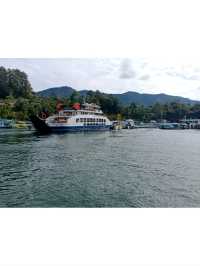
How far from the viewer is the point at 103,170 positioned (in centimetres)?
489

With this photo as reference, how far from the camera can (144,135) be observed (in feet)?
21.2

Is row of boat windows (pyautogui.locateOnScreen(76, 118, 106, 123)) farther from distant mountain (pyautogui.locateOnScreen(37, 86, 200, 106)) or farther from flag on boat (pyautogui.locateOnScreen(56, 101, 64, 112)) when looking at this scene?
distant mountain (pyautogui.locateOnScreen(37, 86, 200, 106))

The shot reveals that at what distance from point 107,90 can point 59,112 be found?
1.36 metres

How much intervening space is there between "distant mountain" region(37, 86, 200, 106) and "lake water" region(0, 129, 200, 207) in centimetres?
71

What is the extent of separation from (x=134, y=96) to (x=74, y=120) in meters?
1.52

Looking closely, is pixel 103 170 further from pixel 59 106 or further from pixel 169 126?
pixel 169 126

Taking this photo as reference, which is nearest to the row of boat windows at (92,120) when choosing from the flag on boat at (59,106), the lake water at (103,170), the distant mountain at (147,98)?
the lake water at (103,170)

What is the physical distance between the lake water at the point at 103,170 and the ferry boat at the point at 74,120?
32 centimetres

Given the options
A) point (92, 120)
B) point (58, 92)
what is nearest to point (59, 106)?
point (58, 92)

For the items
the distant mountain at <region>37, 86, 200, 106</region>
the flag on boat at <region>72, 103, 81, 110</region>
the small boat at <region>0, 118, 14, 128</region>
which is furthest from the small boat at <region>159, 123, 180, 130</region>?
the small boat at <region>0, 118, 14, 128</region>
